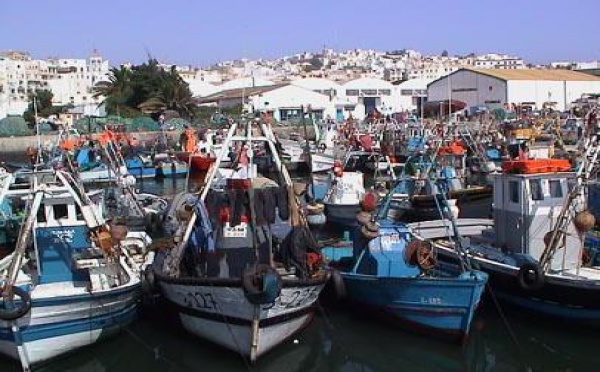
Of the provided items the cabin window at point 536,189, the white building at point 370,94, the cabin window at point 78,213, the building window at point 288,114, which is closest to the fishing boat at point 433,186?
the cabin window at point 536,189

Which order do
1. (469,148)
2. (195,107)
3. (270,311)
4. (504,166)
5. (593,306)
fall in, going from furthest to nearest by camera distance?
(195,107)
(469,148)
(504,166)
(593,306)
(270,311)

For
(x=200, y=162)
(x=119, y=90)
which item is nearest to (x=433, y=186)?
(x=200, y=162)

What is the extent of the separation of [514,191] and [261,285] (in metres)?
6.12

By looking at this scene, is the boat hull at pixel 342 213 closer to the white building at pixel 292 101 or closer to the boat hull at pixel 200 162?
the boat hull at pixel 200 162

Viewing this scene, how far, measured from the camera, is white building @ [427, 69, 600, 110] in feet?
233

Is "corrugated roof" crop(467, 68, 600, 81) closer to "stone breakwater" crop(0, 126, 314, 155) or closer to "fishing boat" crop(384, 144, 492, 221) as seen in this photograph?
"stone breakwater" crop(0, 126, 314, 155)

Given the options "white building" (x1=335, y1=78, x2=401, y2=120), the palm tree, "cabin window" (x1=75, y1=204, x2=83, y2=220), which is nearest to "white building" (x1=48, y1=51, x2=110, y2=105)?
the palm tree

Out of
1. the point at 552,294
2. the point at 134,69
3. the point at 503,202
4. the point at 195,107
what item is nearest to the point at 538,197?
the point at 503,202

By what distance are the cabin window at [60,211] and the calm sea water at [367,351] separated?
245cm

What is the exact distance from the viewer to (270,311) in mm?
11875

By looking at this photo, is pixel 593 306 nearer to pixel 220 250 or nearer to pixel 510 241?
pixel 510 241

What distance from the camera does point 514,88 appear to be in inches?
2763

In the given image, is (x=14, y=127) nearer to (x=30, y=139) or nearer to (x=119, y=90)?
(x=30, y=139)

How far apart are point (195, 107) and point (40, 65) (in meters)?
119
